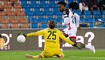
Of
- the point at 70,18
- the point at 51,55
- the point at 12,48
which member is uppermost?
the point at 70,18

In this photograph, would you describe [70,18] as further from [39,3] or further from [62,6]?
[39,3]

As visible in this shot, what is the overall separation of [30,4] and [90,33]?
35.0 feet

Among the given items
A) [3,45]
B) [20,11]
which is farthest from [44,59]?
[20,11]

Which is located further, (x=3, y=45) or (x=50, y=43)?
(x=3, y=45)

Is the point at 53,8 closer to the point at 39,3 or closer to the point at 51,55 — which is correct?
the point at 39,3

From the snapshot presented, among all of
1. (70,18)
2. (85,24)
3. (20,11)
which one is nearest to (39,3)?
(20,11)

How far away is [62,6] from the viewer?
44.0 feet

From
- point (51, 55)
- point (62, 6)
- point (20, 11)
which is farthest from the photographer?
point (20, 11)

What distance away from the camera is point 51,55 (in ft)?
36.6

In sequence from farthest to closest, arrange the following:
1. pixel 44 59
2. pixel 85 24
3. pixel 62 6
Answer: pixel 85 24 < pixel 62 6 < pixel 44 59

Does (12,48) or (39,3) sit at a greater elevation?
(39,3)

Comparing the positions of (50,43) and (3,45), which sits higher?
(50,43)

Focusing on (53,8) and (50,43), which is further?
(53,8)

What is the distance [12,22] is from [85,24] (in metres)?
4.61
